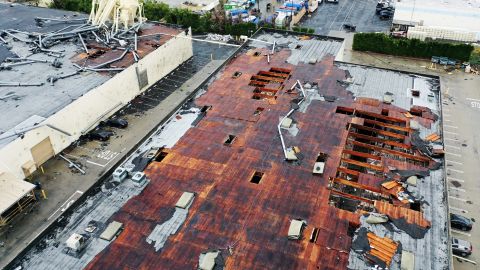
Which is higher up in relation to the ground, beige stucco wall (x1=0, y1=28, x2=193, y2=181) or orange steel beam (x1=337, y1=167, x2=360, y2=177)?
beige stucco wall (x1=0, y1=28, x2=193, y2=181)

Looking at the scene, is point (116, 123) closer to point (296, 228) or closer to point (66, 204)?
point (66, 204)

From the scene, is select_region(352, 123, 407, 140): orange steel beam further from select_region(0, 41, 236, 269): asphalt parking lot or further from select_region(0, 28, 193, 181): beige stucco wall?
select_region(0, 28, 193, 181): beige stucco wall

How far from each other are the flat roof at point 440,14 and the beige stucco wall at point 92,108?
163 ft

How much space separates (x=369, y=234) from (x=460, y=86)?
5136 cm

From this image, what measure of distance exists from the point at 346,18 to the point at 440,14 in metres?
20.9

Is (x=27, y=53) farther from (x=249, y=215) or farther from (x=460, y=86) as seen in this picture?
(x=460, y=86)

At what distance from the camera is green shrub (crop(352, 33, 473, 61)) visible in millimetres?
82125

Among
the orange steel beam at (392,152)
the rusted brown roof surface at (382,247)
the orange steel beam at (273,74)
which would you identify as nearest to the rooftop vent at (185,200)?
the rusted brown roof surface at (382,247)

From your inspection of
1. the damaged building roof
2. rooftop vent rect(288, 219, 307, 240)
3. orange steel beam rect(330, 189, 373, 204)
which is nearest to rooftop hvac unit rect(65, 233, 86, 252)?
the damaged building roof

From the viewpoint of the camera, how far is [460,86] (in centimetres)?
7581

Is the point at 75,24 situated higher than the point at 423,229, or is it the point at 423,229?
the point at 75,24

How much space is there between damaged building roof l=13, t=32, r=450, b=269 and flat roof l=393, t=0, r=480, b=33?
3616 centimetres

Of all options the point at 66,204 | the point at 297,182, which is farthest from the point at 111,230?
the point at 297,182

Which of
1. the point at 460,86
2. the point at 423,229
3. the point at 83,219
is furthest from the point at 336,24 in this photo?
the point at 83,219
